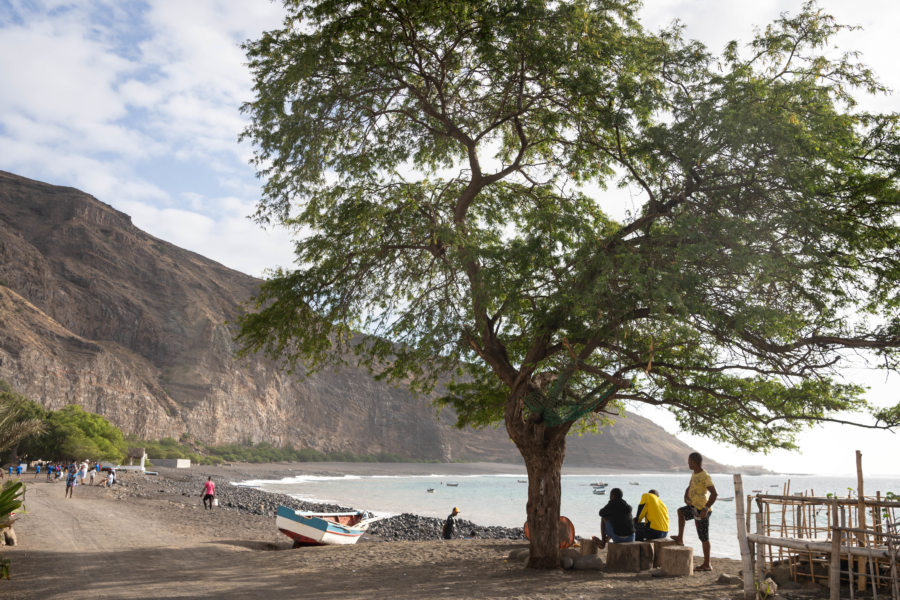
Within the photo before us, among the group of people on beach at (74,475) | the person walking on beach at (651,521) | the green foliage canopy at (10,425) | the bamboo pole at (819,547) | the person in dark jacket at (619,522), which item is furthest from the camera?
the group of people on beach at (74,475)

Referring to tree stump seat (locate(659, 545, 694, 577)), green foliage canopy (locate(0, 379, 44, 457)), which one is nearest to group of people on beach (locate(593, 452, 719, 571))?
tree stump seat (locate(659, 545, 694, 577))

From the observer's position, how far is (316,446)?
101 metres

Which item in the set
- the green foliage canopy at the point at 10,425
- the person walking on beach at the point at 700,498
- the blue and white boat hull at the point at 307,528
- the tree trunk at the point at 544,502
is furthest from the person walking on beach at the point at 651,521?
the green foliage canopy at the point at 10,425

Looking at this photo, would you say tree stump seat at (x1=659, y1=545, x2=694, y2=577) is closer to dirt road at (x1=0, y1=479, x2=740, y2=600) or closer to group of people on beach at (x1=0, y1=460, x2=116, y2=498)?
dirt road at (x1=0, y1=479, x2=740, y2=600)

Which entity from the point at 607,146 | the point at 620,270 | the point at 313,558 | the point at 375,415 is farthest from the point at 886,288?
the point at 375,415

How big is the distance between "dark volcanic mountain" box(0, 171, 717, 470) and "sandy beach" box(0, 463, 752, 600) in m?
53.3

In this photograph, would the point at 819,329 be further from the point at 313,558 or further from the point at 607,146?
the point at 313,558

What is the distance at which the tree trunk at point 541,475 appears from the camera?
10.6 metres

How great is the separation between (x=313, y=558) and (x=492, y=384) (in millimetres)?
5004

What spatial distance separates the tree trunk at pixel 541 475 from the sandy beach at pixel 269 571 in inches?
15.2

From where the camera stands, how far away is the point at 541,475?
10.8 m

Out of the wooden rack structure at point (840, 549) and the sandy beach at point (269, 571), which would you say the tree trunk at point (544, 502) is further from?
the wooden rack structure at point (840, 549)

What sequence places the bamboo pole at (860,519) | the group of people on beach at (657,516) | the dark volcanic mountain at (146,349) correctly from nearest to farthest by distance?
the bamboo pole at (860,519)
the group of people on beach at (657,516)
the dark volcanic mountain at (146,349)

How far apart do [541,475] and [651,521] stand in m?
2.32
